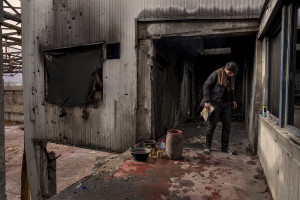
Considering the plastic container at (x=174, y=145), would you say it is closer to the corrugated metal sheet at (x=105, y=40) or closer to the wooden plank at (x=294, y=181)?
the corrugated metal sheet at (x=105, y=40)

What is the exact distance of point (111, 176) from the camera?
3750 millimetres

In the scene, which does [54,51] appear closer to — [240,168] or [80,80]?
[80,80]

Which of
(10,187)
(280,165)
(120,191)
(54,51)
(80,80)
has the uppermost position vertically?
(54,51)

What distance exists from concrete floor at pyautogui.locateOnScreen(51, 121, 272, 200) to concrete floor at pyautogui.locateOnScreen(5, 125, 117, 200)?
801 centimetres

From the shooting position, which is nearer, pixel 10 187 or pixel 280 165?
pixel 280 165

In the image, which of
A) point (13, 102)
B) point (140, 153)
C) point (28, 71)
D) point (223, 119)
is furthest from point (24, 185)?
point (13, 102)

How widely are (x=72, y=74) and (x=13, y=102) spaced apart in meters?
18.2

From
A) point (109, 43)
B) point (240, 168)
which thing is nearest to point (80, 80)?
point (109, 43)

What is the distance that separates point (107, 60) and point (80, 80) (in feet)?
4.06

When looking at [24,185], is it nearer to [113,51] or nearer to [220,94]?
[113,51]

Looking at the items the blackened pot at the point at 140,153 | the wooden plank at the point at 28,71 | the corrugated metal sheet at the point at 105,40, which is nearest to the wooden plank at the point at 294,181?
the blackened pot at the point at 140,153

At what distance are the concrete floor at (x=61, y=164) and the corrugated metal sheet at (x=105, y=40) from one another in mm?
4701

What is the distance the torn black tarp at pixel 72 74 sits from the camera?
21.4 feet

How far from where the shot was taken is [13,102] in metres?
20.7
